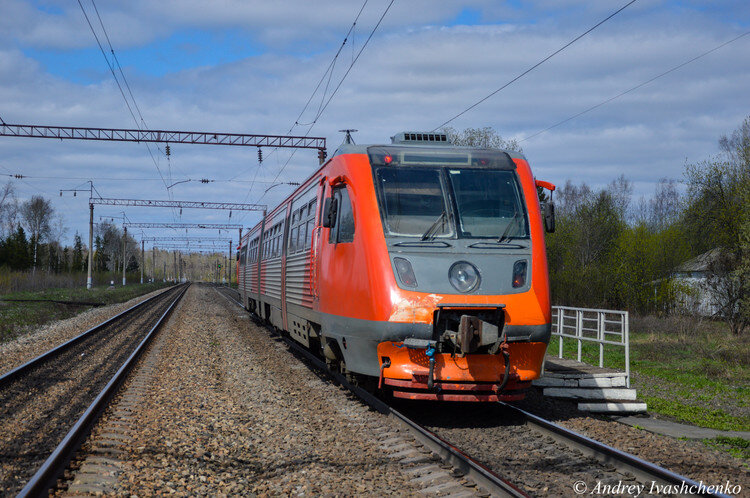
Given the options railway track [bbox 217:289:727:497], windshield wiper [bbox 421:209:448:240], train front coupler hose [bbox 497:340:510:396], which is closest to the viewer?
railway track [bbox 217:289:727:497]

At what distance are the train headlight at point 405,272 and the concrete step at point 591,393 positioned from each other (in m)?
3.28

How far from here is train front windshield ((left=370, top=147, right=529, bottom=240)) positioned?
26.1 ft

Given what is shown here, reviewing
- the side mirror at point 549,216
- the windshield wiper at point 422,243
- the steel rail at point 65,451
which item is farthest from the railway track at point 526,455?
the steel rail at point 65,451

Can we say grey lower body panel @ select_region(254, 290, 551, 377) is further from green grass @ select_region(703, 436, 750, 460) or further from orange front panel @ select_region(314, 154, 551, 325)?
green grass @ select_region(703, 436, 750, 460)

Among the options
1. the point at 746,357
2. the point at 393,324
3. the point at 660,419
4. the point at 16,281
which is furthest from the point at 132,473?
the point at 16,281

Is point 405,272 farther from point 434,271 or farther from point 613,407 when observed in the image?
point 613,407

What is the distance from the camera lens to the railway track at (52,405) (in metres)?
5.64

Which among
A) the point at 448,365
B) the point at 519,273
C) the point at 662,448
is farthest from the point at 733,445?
the point at 448,365

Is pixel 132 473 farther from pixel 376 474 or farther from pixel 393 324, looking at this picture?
pixel 393 324

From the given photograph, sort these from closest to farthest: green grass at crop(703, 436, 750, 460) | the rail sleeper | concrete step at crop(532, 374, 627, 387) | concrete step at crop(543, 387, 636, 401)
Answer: the rail sleeper, green grass at crop(703, 436, 750, 460), concrete step at crop(543, 387, 636, 401), concrete step at crop(532, 374, 627, 387)

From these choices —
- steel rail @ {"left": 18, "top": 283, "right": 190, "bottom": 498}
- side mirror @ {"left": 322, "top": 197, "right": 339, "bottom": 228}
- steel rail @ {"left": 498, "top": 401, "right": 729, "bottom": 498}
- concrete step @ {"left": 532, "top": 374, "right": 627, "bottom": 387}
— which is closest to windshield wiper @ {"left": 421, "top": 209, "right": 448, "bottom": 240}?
side mirror @ {"left": 322, "top": 197, "right": 339, "bottom": 228}

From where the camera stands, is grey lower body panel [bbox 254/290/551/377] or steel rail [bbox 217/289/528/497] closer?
steel rail [bbox 217/289/528/497]

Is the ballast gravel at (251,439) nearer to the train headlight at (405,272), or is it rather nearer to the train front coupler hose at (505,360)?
the train front coupler hose at (505,360)

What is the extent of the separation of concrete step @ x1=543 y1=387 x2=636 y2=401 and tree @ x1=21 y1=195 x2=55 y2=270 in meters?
84.9
